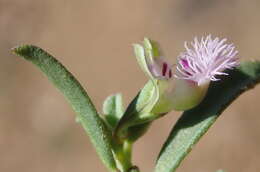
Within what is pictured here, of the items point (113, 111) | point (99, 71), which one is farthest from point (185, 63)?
point (99, 71)

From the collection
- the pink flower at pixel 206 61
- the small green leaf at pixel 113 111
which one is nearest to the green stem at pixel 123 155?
the small green leaf at pixel 113 111

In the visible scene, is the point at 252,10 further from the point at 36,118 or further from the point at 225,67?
the point at 225,67

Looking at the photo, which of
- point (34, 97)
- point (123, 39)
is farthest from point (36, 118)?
point (123, 39)

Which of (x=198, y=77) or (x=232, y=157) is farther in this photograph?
(x=232, y=157)

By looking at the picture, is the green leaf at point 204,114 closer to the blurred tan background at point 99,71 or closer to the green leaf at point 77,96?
the green leaf at point 77,96

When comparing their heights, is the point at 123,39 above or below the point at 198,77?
above

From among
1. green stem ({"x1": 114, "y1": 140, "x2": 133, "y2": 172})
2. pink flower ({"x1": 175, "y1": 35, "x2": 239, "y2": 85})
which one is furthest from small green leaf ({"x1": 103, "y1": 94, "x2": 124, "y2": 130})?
pink flower ({"x1": 175, "y1": 35, "x2": 239, "y2": 85})

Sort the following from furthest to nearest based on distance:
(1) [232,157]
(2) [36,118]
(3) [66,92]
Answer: (2) [36,118]
(1) [232,157]
(3) [66,92]

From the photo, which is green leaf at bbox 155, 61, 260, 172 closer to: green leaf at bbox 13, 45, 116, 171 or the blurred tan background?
green leaf at bbox 13, 45, 116, 171
